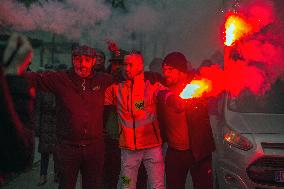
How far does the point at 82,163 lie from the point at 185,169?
1.28 m

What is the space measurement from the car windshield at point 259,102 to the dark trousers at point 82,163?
223cm

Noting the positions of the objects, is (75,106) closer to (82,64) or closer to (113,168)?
(82,64)

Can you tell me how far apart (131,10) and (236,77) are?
2.39 metres

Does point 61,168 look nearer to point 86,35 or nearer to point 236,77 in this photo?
point 236,77

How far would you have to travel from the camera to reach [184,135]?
5.25 metres

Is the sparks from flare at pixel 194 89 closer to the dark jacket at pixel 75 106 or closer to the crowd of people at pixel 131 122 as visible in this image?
the crowd of people at pixel 131 122

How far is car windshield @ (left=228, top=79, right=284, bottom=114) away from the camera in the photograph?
637cm

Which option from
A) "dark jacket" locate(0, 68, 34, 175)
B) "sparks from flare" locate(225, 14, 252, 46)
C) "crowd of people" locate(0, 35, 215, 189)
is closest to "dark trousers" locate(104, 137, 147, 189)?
"crowd of people" locate(0, 35, 215, 189)

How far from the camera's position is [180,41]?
46.4ft

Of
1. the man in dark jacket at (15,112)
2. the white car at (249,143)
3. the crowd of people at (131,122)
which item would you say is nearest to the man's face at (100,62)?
the crowd of people at (131,122)

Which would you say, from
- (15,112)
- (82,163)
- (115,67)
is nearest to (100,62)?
(115,67)

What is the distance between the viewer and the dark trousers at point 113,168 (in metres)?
5.90

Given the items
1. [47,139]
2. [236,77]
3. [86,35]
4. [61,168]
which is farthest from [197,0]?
[61,168]

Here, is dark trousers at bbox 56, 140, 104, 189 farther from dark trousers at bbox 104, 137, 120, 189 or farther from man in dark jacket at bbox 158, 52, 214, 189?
man in dark jacket at bbox 158, 52, 214, 189
